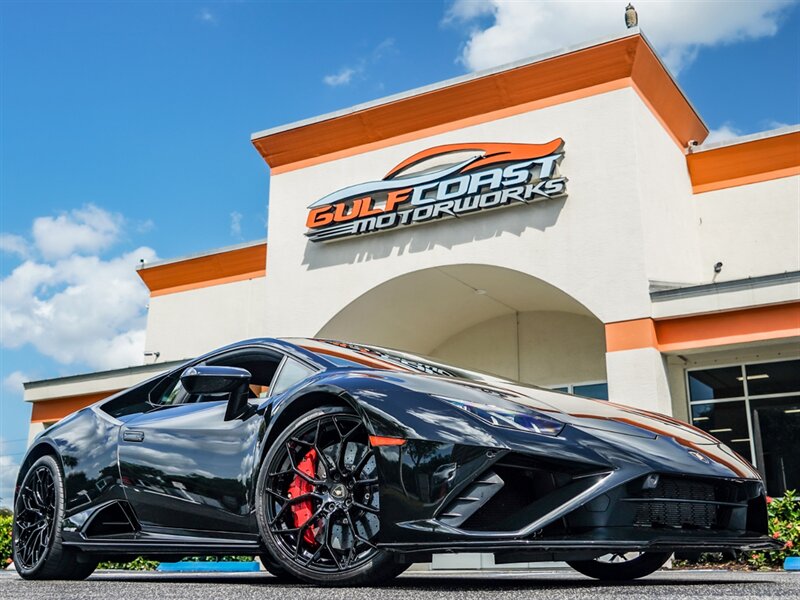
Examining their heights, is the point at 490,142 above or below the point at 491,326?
above

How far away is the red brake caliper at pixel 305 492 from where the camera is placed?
358cm

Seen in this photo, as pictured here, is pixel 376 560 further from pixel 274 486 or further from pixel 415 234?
pixel 415 234

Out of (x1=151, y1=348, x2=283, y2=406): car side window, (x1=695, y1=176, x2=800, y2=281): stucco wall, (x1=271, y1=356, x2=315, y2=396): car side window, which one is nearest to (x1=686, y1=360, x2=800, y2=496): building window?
(x1=695, y1=176, x2=800, y2=281): stucco wall

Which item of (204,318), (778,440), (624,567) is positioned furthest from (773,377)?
(204,318)

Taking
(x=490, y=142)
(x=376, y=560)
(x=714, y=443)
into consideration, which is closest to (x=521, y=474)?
(x=376, y=560)

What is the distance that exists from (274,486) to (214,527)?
1.50ft

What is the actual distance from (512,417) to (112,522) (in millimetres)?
2424

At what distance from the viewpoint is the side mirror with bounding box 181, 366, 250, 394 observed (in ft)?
12.8

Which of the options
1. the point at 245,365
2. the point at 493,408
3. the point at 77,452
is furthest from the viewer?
the point at 77,452

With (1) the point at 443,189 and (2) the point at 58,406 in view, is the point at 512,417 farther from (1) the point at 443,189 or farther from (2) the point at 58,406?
(2) the point at 58,406

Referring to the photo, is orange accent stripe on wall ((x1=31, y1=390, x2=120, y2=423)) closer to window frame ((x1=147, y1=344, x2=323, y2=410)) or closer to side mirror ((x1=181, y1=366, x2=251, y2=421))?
window frame ((x1=147, y1=344, x2=323, y2=410))

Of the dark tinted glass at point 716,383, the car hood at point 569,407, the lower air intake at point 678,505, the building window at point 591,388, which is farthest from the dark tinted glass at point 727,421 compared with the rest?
the lower air intake at point 678,505

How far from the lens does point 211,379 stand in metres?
3.92

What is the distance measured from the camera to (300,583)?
3842 millimetres
